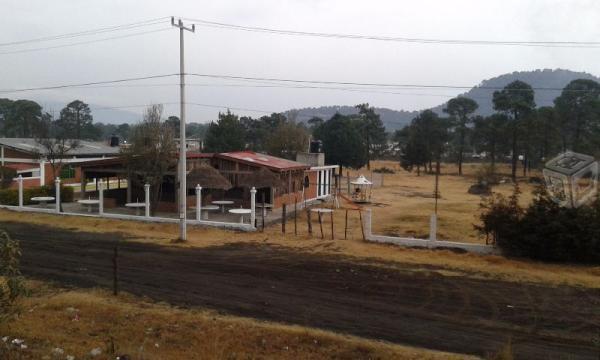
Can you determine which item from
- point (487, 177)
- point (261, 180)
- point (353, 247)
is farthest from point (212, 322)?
point (487, 177)

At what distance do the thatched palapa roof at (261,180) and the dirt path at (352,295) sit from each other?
7141 millimetres

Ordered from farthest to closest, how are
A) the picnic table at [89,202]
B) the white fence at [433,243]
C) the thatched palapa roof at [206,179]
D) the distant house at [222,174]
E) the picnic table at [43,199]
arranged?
1. the picnic table at [43,199]
2. the distant house at [222,174]
3. the picnic table at [89,202]
4. the thatched palapa roof at [206,179]
5. the white fence at [433,243]

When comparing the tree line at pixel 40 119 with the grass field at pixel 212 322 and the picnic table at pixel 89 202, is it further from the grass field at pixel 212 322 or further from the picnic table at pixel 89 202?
the grass field at pixel 212 322

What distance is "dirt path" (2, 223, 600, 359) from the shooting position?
9109 millimetres

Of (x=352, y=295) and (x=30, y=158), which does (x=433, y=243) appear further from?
(x=30, y=158)

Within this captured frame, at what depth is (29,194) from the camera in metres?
27.2

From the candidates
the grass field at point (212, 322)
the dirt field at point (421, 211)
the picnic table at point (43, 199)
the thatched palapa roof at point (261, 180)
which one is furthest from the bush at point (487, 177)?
the picnic table at point (43, 199)

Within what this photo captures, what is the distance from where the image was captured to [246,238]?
61.9 ft

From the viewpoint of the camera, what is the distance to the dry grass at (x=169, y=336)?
8.05 m

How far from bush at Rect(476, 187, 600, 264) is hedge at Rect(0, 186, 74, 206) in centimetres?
2191

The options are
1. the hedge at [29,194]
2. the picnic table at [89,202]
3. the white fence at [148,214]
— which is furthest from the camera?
the hedge at [29,194]

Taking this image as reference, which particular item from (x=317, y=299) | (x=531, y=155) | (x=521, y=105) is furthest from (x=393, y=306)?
(x=521, y=105)

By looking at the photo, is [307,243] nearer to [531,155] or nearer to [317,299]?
[317,299]

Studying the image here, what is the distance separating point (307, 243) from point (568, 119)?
65.5m
